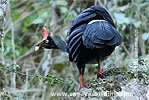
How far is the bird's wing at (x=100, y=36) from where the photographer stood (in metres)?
2.71

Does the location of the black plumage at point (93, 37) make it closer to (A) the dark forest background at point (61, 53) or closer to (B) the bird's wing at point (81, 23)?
(B) the bird's wing at point (81, 23)

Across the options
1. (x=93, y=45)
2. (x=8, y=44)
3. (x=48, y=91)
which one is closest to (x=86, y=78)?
(x=48, y=91)

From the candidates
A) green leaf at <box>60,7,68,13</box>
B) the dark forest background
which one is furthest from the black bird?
green leaf at <box>60,7,68,13</box>

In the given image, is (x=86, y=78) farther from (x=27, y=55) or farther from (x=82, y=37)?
(x=82, y=37)

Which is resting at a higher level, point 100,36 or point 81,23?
point 81,23

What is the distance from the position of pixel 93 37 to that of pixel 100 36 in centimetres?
9

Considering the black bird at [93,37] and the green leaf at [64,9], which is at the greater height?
the green leaf at [64,9]

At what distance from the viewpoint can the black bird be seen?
2735mm

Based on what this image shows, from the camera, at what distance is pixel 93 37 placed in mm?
2777

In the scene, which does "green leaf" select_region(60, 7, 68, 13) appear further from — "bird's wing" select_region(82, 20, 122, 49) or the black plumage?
"bird's wing" select_region(82, 20, 122, 49)

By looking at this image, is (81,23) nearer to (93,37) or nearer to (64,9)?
(93,37)

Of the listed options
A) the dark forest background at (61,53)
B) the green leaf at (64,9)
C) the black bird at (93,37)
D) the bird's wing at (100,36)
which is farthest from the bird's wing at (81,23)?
the green leaf at (64,9)

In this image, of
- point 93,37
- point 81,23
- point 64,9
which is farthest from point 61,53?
point 93,37

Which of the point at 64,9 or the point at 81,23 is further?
the point at 64,9
